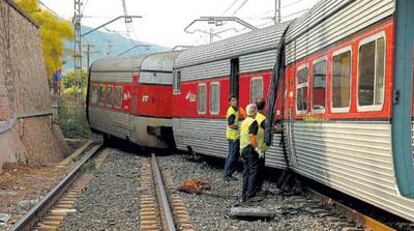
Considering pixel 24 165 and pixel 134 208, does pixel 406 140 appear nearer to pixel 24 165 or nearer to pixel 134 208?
pixel 134 208

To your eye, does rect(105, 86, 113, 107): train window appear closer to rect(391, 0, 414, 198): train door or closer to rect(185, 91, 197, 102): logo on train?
rect(185, 91, 197, 102): logo on train

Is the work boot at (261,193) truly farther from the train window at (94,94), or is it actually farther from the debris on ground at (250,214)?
the train window at (94,94)

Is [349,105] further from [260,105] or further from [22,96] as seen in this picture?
[22,96]

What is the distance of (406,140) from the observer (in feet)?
22.4

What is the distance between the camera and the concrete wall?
18.1m

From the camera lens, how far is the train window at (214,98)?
17.1 m

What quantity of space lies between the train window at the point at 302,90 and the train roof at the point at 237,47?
76.8 inches

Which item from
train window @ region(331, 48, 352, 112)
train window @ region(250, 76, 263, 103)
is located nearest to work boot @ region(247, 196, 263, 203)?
train window @ region(250, 76, 263, 103)

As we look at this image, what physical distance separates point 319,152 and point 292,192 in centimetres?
287

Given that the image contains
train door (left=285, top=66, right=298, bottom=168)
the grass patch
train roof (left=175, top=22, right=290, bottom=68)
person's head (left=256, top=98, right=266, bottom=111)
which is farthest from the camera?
the grass patch

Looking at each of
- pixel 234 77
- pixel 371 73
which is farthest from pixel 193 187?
pixel 371 73

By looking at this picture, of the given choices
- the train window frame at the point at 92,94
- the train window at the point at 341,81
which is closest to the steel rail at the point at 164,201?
the train window at the point at 341,81

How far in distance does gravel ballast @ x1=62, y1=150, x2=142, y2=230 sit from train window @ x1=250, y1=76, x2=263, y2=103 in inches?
119

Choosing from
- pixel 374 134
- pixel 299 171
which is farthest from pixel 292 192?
pixel 374 134
